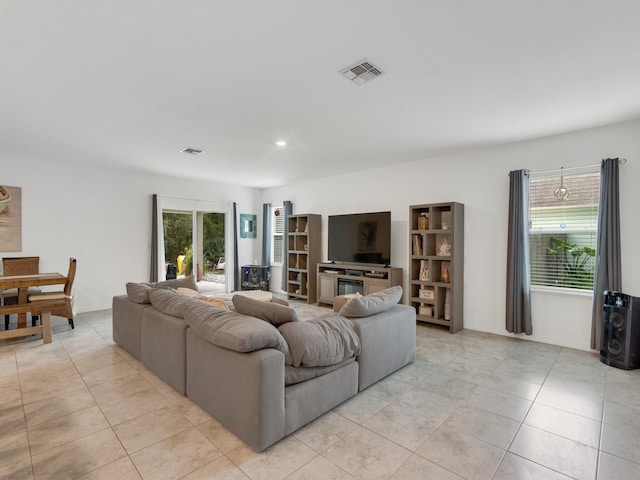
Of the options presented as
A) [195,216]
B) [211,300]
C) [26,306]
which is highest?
[195,216]

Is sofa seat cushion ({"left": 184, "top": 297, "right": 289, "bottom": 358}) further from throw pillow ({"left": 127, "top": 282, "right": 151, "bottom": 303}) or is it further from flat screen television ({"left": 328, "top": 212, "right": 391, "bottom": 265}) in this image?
flat screen television ({"left": 328, "top": 212, "right": 391, "bottom": 265})

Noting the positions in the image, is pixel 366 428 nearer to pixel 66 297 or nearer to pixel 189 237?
pixel 66 297

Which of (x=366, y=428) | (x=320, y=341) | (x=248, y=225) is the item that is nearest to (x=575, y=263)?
(x=366, y=428)

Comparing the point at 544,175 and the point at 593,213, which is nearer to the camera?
the point at 593,213

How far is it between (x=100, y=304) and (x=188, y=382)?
4.30 metres

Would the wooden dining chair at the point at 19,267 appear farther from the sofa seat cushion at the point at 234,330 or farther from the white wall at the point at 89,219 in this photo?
the sofa seat cushion at the point at 234,330

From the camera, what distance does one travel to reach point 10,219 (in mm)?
4938

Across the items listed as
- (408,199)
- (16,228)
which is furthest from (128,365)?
(408,199)

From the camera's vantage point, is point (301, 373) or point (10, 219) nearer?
point (301, 373)

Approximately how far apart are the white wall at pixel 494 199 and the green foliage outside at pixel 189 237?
131 inches

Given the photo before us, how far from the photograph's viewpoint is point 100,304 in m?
5.79

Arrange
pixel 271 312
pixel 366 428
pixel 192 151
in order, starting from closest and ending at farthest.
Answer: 1. pixel 366 428
2. pixel 271 312
3. pixel 192 151

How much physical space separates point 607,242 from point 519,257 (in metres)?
0.87

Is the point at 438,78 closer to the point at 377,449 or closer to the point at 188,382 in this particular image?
the point at 377,449
